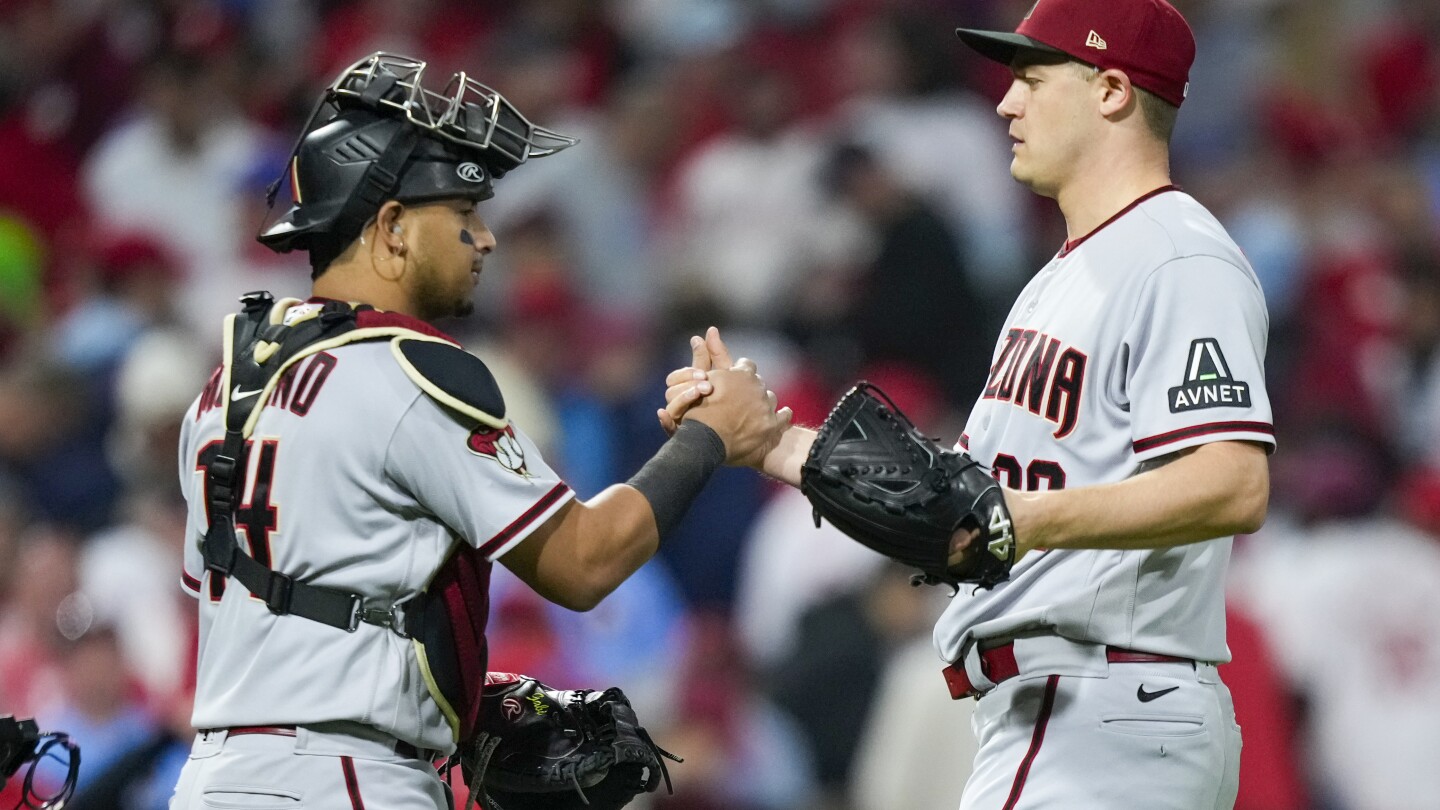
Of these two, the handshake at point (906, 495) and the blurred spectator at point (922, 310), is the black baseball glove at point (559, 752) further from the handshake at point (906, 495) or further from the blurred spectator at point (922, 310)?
the blurred spectator at point (922, 310)

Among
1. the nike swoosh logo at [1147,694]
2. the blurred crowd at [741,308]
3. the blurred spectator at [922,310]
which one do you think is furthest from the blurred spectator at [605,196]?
the nike swoosh logo at [1147,694]

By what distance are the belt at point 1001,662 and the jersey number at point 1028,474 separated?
30 cm

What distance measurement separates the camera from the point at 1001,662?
357 centimetres

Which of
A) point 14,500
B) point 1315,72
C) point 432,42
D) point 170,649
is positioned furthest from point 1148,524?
point 432,42

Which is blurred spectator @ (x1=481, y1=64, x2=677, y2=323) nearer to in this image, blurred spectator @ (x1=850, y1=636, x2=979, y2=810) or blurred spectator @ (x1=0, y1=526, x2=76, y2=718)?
blurred spectator @ (x1=0, y1=526, x2=76, y2=718)

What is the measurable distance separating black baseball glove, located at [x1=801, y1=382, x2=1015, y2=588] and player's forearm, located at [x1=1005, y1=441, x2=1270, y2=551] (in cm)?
6

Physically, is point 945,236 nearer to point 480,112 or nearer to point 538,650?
point 538,650

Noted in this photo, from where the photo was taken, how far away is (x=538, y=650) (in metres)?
6.59

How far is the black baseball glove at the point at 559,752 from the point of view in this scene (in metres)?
3.67

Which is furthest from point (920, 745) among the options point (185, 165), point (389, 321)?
point (185, 165)

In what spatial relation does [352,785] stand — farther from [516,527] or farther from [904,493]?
[904,493]

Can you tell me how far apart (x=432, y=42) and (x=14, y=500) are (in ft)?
12.3

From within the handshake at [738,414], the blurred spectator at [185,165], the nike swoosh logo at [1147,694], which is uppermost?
the handshake at [738,414]

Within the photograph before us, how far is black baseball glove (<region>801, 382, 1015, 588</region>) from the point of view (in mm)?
3172
